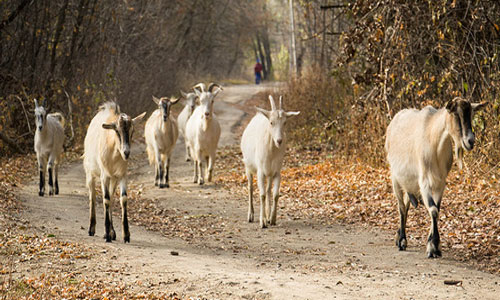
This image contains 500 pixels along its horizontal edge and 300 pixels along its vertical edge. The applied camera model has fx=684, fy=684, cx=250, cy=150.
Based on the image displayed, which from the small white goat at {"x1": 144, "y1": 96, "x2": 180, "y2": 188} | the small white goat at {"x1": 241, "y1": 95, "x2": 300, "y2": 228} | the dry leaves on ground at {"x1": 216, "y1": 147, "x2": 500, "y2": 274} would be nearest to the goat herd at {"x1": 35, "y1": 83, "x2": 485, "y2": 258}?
the small white goat at {"x1": 241, "y1": 95, "x2": 300, "y2": 228}

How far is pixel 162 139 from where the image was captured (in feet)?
49.2

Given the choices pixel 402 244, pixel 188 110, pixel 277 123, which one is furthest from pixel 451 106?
pixel 188 110

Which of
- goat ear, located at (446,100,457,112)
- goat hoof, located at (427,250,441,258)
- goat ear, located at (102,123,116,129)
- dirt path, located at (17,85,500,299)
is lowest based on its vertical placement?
dirt path, located at (17,85,500,299)

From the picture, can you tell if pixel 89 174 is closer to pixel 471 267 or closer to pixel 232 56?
pixel 471 267

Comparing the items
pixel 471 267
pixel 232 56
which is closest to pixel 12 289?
pixel 471 267

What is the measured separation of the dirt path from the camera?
6.51 m

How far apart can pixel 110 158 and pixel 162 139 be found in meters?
6.10

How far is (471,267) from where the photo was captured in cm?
759

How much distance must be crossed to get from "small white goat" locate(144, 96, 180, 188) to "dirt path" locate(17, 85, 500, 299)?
226 centimetres

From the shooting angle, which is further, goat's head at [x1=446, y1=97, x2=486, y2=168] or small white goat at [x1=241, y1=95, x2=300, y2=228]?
small white goat at [x1=241, y1=95, x2=300, y2=228]

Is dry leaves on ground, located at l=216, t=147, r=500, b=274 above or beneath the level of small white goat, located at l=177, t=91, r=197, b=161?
beneath

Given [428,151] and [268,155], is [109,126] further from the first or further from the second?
[428,151]

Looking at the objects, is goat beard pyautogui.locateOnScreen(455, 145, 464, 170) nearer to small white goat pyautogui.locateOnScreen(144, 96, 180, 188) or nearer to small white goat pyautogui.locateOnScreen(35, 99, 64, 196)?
small white goat pyautogui.locateOnScreen(35, 99, 64, 196)

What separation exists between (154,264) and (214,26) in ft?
123
